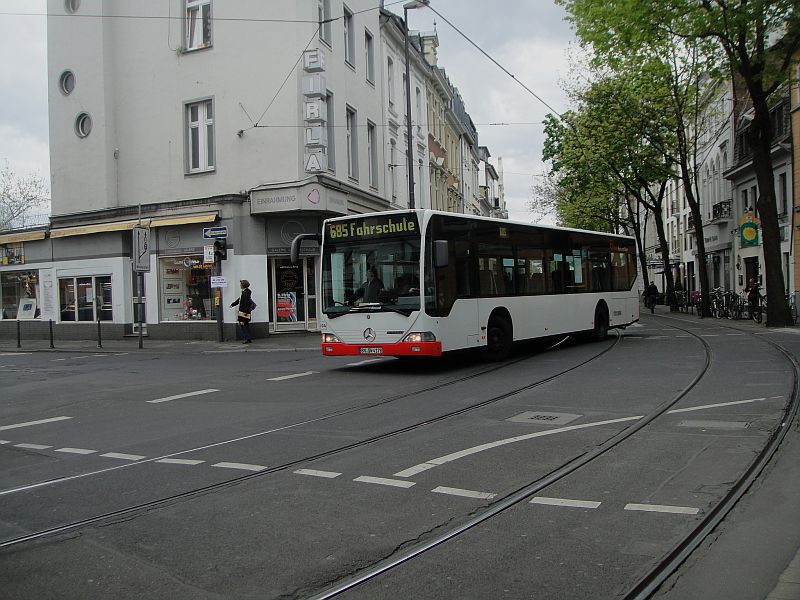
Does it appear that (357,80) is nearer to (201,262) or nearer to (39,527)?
(201,262)

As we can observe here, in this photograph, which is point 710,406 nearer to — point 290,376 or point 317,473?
point 317,473

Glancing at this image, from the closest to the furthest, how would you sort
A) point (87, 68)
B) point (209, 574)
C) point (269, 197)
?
1. point (209, 574)
2. point (269, 197)
3. point (87, 68)

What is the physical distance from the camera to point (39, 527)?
5.08 metres

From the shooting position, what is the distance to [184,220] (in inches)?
967

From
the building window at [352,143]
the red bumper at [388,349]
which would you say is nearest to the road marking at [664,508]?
the red bumper at [388,349]

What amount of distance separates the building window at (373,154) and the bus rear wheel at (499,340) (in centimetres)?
1602

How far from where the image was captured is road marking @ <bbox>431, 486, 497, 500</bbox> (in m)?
5.48

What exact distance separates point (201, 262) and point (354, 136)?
777 centimetres

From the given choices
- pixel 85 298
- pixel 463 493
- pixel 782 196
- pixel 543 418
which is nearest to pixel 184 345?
pixel 85 298

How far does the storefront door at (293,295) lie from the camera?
82.5 feet

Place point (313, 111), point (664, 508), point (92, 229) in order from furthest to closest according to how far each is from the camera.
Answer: point (92, 229) → point (313, 111) → point (664, 508)

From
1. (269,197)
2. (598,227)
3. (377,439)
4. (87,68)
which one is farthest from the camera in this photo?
(598,227)

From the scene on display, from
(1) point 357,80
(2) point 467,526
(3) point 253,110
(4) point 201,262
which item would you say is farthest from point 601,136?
(2) point 467,526

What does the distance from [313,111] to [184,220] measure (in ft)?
18.0
